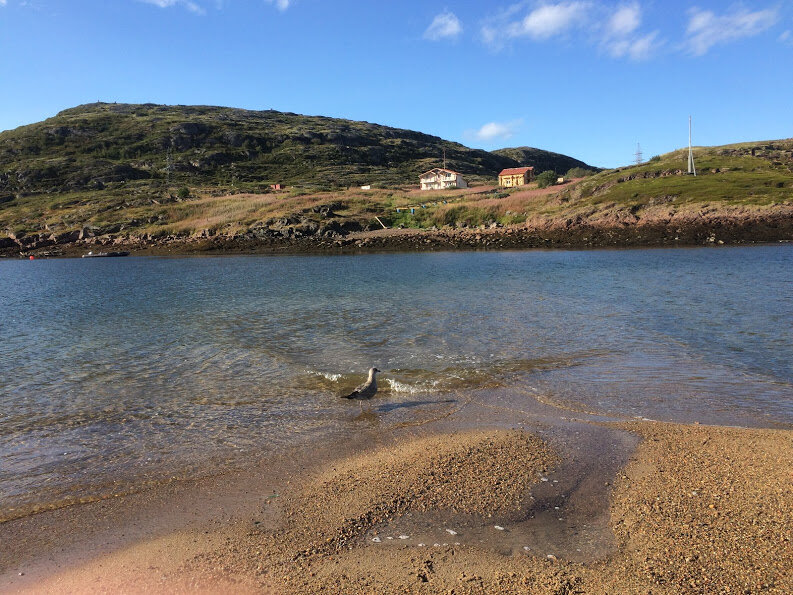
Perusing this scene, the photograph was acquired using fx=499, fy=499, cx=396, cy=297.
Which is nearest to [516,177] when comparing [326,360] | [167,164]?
[167,164]

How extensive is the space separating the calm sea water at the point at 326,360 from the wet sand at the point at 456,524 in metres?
1.33

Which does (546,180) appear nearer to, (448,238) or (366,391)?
(448,238)

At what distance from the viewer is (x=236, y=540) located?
6.36m

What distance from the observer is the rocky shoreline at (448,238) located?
58.0 metres

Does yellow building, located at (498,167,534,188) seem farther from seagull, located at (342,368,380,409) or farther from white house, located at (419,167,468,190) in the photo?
seagull, located at (342,368,380,409)

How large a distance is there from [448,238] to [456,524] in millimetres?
62919

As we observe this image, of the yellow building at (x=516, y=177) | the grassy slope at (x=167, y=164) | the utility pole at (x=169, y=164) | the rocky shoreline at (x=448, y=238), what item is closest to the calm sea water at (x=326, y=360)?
the rocky shoreline at (x=448, y=238)

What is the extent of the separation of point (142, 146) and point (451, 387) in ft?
538

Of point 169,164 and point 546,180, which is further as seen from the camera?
point 169,164

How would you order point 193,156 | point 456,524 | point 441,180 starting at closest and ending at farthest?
1. point 456,524
2. point 441,180
3. point 193,156

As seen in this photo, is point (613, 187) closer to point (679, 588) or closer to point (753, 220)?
point (753, 220)

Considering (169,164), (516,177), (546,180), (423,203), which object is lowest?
(423,203)

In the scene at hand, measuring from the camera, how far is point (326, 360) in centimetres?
1598

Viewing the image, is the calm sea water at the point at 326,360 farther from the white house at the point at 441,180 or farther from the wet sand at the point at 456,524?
the white house at the point at 441,180
